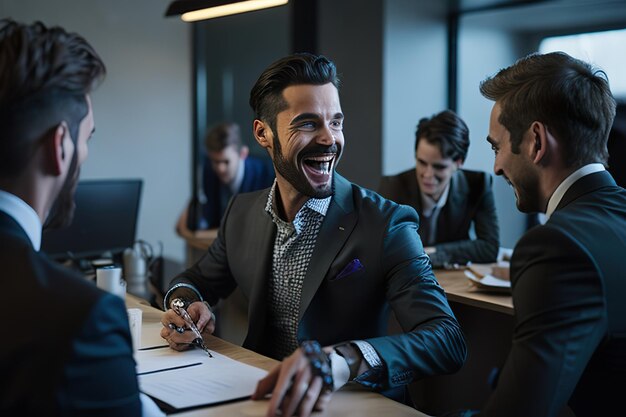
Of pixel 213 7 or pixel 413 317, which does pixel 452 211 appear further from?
pixel 413 317

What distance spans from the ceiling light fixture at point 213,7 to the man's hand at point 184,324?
1.44 m

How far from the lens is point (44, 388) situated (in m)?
1.16

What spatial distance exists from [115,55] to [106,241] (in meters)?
3.64

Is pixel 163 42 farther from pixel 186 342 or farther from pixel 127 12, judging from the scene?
pixel 186 342

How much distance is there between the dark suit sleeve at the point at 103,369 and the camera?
3.88 ft

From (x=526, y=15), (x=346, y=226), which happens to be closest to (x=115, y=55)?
(x=526, y=15)

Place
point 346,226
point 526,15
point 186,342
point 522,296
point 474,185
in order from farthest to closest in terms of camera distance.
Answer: point 526,15 → point 474,185 → point 346,226 → point 186,342 → point 522,296

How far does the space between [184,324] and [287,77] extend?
0.84 m

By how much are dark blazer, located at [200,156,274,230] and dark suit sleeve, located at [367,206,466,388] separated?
136 inches

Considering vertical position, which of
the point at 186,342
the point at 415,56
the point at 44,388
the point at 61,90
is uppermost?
the point at 415,56

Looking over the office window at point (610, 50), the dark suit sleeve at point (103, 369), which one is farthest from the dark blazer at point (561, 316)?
the office window at point (610, 50)

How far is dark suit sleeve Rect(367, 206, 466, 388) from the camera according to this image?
6.02 ft

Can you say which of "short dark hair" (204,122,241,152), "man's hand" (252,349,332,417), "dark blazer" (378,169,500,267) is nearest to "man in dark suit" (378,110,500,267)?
"dark blazer" (378,169,500,267)

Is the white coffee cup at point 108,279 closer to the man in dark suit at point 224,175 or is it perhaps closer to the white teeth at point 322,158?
the white teeth at point 322,158
